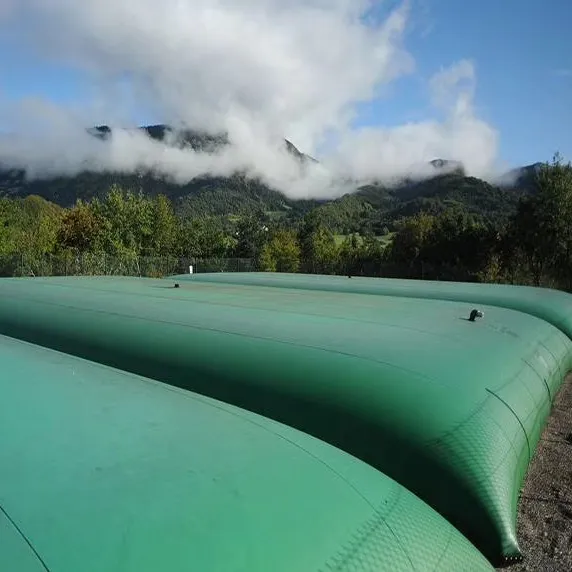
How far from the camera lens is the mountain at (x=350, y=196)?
3796 inches

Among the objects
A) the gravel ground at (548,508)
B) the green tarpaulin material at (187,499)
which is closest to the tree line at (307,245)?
the gravel ground at (548,508)

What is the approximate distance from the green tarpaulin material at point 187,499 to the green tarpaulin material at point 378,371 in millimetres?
612

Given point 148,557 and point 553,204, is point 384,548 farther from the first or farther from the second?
point 553,204

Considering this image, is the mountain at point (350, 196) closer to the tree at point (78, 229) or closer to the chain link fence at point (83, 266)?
the tree at point (78, 229)

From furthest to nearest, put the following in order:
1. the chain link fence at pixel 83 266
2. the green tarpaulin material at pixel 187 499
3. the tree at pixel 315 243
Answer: the tree at pixel 315 243 < the chain link fence at pixel 83 266 < the green tarpaulin material at pixel 187 499

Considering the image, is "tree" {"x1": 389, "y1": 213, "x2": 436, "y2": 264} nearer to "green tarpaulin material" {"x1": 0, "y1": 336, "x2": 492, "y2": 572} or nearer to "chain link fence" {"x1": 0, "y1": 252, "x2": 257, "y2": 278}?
"chain link fence" {"x1": 0, "y1": 252, "x2": 257, "y2": 278}

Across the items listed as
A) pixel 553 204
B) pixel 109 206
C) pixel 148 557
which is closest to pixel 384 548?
pixel 148 557

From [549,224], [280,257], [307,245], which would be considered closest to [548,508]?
[549,224]

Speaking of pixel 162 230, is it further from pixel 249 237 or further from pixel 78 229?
pixel 249 237

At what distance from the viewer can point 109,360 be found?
4270 millimetres

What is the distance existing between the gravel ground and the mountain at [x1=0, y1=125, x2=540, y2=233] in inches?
2822

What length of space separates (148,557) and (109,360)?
10.0 feet

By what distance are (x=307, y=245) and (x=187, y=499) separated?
135 feet

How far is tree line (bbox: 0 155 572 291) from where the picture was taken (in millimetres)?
21031
